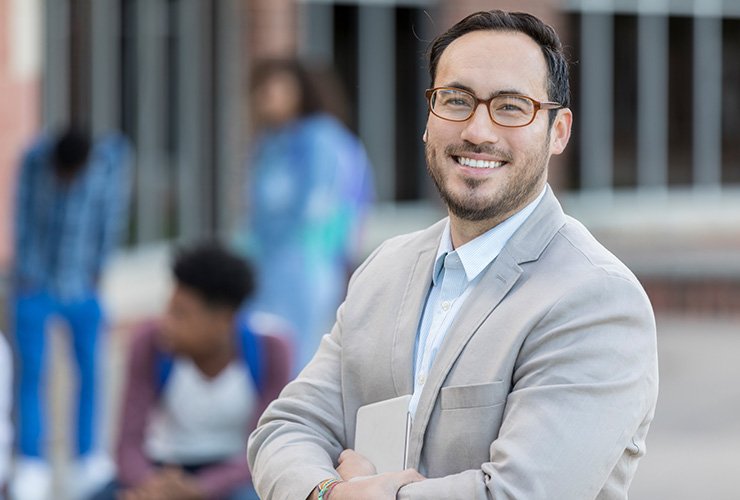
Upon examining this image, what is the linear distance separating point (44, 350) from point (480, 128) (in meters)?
4.86

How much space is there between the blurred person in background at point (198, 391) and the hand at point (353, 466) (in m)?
2.37

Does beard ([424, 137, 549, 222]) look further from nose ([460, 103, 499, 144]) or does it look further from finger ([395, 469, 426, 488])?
finger ([395, 469, 426, 488])

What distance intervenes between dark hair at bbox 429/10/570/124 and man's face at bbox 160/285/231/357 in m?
2.61

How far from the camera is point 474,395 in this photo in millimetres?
2568

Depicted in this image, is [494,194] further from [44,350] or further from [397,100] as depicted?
[397,100]

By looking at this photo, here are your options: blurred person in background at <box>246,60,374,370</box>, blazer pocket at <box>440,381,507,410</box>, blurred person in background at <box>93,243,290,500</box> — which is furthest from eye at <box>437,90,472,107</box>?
blurred person in background at <box>246,60,374,370</box>

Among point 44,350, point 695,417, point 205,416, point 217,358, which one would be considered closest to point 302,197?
point 44,350

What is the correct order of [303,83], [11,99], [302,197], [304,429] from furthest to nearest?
1. [11,99]
2. [303,83]
3. [302,197]
4. [304,429]

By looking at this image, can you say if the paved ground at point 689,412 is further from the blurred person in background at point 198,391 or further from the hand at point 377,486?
the hand at point 377,486

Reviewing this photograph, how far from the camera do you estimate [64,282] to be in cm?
709

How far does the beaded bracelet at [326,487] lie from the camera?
265 cm

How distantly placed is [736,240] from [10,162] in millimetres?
6483

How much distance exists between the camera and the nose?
8.59ft

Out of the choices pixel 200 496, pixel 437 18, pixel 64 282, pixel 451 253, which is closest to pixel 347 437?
pixel 451 253
